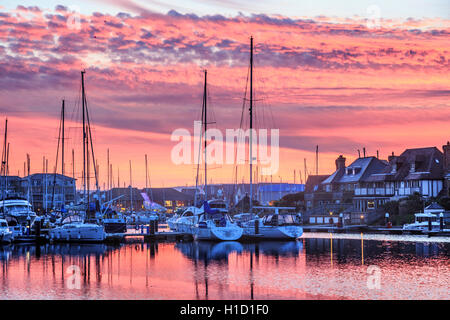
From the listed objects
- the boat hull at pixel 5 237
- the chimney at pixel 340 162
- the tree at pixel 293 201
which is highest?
the chimney at pixel 340 162

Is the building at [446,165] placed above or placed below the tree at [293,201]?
above

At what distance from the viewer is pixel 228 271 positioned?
42875 millimetres

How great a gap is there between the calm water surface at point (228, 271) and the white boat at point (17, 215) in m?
7.33

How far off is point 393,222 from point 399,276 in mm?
55330

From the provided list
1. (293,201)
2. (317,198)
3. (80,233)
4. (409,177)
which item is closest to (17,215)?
(80,233)

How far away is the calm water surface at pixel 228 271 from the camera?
109ft

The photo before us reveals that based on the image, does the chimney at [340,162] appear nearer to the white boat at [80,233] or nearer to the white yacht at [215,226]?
the white yacht at [215,226]

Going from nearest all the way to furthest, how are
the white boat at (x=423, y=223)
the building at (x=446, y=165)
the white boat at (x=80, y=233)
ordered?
the white boat at (x=80, y=233) → the white boat at (x=423, y=223) → the building at (x=446, y=165)

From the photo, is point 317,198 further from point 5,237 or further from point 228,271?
point 228,271

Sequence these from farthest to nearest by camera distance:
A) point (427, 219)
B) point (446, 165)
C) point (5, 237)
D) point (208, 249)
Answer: point (446, 165)
point (427, 219)
point (5, 237)
point (208, 249)

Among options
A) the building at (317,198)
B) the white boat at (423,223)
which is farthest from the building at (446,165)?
the building at (317,198)

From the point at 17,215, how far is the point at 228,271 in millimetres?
44809
